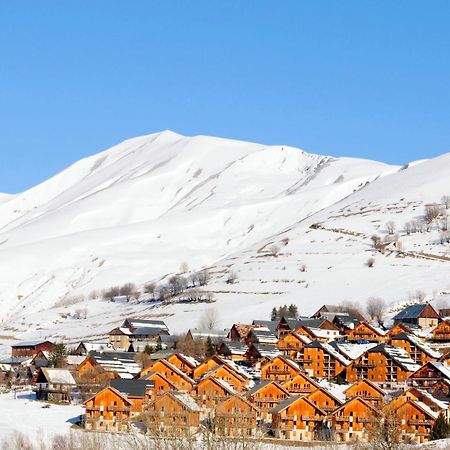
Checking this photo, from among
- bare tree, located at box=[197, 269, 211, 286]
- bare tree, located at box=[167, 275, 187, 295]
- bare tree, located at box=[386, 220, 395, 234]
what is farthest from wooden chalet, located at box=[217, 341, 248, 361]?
bare tree, located at box=[386, 220, 395, 234]

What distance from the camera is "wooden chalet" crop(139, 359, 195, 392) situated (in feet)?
246

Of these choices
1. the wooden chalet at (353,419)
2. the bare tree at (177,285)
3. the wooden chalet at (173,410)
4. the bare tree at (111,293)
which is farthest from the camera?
the bare tree at (111,293)

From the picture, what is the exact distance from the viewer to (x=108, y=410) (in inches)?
2643

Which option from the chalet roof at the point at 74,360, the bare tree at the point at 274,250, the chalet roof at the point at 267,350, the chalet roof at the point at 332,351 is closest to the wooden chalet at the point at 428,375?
the chalet roof at the point at 332,351

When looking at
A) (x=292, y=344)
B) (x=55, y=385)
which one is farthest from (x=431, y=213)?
(x=55, y=385)

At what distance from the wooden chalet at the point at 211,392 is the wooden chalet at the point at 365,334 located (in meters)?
21.2

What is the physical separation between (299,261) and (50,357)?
69.1 metres

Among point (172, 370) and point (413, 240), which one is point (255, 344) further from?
point (413, 240)

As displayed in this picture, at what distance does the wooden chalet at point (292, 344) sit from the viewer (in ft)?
285

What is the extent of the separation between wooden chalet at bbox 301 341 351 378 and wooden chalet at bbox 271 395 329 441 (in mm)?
14428

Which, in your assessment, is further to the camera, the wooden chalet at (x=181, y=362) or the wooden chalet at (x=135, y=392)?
the wooden chalet at (x=181, y=362)

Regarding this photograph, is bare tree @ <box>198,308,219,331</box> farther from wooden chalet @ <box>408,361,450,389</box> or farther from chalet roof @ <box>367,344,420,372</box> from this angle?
wooden chalet @ <box>408,361,450,389</box>

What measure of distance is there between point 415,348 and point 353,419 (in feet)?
67.3

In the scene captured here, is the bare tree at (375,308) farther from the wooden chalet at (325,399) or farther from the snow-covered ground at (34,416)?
the snow-covered ground at (34,416)
